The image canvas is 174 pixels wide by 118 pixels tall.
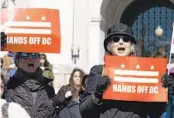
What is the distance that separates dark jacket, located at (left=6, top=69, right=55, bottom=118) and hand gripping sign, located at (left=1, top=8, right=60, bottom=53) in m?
0.31

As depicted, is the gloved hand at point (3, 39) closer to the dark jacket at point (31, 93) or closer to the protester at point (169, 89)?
the dark jacket at point (31, 93)

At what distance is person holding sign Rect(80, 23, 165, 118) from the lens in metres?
3.91

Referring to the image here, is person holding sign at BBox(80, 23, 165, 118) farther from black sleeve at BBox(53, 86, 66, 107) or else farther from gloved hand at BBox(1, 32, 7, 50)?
black sleeve at BBox(53, 86, 66, 107)

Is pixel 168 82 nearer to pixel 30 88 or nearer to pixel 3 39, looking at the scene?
pixel 30 88

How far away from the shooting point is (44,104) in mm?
4785

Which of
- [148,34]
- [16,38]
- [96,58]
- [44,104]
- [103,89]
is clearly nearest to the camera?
[103,89]

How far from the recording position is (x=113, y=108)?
397cm

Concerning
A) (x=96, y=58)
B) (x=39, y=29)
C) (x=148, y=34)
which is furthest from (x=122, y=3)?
(x=39, y=29)

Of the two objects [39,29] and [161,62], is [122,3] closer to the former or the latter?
[39,29]

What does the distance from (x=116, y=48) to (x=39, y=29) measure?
136cm

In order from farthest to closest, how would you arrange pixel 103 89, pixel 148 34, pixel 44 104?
pixel 148 34, pixel 44 104, pixel 103 89

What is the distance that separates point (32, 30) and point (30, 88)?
26.3 inches

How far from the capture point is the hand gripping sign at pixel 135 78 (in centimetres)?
405

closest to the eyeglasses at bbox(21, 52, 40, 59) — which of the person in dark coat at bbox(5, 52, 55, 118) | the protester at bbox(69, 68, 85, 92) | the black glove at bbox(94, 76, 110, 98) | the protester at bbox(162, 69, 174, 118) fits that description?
the person in dark coat at bbox(5, 52, 55, 118)
